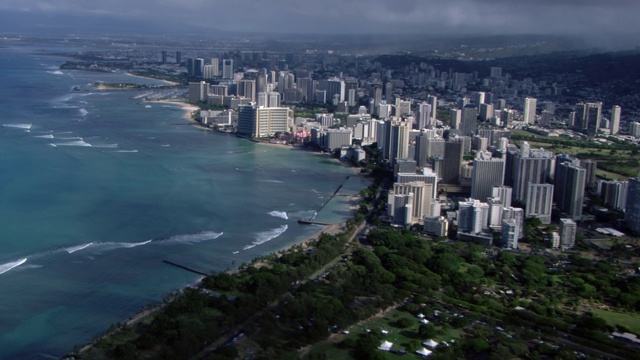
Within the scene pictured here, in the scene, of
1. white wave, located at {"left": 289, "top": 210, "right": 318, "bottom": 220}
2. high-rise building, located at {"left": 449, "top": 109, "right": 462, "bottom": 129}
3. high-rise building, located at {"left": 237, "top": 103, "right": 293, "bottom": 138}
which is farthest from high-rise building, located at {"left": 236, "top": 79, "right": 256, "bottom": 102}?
white wave, located at {"left": 289, "top": 210, "right": 318, "bottom": 220}

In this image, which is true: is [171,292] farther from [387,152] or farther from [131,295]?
[387,152]

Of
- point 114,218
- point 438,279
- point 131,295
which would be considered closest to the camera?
point 131,295

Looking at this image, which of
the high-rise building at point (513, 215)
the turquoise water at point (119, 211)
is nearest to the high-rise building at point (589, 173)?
the high-rise building at point (513, 215)

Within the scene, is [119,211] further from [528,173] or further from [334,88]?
[334,88]

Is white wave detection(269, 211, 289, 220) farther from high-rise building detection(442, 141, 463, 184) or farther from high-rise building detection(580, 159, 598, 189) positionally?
high-rise building detection(580, 159, 598, 189)

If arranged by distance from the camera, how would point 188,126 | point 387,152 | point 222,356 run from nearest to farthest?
point 222,356
point 387,152
point 188,126

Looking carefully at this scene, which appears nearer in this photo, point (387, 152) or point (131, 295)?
point (131, 295)

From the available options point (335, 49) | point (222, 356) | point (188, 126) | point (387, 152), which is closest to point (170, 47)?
point (335, 49)
